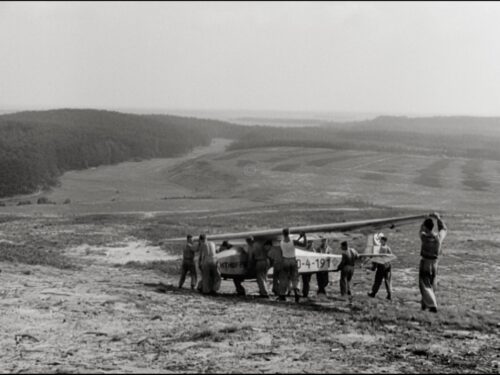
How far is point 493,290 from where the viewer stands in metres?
21.9

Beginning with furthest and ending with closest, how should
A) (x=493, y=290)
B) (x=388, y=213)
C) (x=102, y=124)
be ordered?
(x=102, y=124), (x=388, y=213), (x=493, y=290)

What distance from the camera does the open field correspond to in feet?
38.0

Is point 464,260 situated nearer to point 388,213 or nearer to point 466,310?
point 466,310

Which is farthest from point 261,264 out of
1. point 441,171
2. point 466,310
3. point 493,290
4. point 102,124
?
point 102,124

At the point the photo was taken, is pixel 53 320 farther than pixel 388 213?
No

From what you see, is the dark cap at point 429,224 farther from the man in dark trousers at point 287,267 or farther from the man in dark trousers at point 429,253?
the man in dark trousers at point 287,267

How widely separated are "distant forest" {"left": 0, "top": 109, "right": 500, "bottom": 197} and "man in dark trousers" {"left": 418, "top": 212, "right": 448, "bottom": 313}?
5522 centimetres

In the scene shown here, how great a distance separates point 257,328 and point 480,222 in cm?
2967

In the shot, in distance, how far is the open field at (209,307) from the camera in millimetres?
11570

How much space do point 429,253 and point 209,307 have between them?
5.92 metres

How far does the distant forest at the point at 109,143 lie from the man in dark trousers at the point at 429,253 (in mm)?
55222

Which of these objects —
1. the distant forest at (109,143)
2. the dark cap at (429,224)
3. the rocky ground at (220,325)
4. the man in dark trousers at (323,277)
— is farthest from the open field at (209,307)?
the distant forest at (109,143)

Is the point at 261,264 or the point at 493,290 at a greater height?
the point at 261,264

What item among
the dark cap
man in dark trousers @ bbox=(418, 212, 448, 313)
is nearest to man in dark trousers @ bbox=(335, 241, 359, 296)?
man in dark trousers @ bbox=(418, 212, 448, 313)
